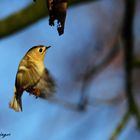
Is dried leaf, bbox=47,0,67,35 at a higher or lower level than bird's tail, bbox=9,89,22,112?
higher

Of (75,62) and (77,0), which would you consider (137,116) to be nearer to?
(75,62)

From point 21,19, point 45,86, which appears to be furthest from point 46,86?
point 21,19

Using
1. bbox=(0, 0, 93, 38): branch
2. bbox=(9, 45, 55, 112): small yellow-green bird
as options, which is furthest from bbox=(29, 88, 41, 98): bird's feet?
bbox=(0, 0, 93, 38): branch

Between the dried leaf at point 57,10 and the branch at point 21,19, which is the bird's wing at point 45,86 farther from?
the branch at point 21,19

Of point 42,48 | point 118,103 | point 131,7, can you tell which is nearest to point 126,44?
point 131,7

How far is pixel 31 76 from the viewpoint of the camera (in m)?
0.36

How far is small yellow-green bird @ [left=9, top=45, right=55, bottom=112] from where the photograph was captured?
1.18 feet

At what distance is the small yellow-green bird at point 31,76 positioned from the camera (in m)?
0.36

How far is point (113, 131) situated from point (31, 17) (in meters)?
0.67

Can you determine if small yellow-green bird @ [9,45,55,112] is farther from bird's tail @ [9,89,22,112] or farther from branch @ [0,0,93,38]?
branch @ [0,0,93,38]

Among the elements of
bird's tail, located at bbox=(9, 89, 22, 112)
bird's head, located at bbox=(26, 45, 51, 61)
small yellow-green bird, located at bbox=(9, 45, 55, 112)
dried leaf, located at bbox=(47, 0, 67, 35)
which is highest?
dried leaf, located at bbox=(47, 0, 67, 35)

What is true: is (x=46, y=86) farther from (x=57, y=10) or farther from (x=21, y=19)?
(x=21, y=19)

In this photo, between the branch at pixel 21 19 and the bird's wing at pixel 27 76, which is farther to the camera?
the branch at pixel 21 19

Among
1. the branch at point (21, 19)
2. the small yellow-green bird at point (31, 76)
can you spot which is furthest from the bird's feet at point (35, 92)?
the branch at point (21, 19)
